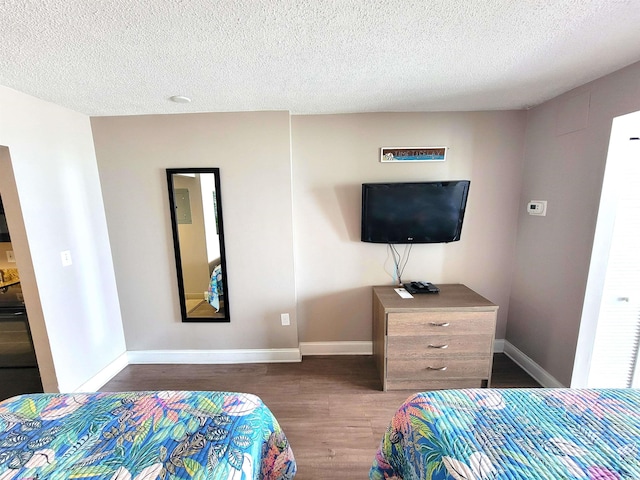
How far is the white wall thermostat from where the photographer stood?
2084 mm

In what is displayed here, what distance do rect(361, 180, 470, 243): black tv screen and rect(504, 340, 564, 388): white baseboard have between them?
127cm

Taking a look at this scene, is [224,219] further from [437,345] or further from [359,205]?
[437,345]

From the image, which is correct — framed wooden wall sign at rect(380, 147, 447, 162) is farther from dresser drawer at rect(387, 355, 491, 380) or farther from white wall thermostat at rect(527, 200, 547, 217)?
dresser drawer at rect(387, 355, 491, 380)

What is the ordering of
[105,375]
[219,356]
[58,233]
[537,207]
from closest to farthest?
1. [58,233]
2. [537,207]
3. [105,375]
4. [219,356]

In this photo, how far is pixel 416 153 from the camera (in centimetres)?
231

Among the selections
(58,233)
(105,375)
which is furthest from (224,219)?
(105,375)

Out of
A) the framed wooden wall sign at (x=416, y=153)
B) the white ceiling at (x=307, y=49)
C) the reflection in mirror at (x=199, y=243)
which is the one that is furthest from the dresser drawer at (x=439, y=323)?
the white ceiling at (x=307, y=49)

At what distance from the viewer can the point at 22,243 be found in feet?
5.60

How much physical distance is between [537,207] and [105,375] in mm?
4094

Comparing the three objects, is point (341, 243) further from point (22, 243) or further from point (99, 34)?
point (22, 243)

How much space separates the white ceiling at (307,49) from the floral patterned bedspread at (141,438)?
5.52ft

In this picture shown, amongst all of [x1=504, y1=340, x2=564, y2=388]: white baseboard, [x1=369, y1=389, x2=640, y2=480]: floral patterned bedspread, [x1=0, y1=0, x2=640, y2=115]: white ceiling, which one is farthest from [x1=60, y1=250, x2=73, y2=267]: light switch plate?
[x1=504, y1=340, x2=564, y2=388]: white baseboard

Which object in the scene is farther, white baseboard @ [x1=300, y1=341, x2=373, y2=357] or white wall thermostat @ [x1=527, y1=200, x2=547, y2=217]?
white baseboard @ [x1=300, y1=341, x2=373, y2=357]

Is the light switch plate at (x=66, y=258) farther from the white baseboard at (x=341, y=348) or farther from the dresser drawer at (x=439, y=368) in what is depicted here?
the dresser drawer at (x=439, y=368)
